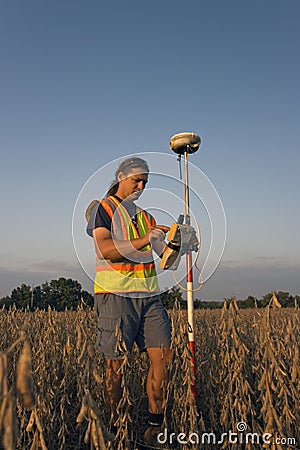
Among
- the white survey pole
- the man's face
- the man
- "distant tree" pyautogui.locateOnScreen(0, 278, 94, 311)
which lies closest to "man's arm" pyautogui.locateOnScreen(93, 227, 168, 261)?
the man

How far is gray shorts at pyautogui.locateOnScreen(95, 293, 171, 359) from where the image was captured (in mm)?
2979

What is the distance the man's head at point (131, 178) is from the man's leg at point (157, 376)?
110 centimetres

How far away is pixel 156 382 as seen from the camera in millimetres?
2984

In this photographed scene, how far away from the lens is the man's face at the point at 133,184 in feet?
10.2

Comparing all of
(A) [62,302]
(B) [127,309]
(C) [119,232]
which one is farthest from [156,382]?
(A) [62,302]

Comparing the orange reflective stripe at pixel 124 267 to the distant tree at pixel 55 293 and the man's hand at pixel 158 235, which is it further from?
the distant tree at pixel 55 293

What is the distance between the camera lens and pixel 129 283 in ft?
10.0

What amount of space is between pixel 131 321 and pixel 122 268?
0.37 metres

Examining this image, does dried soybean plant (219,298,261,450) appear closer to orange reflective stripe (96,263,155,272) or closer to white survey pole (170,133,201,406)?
white survey pole (170,133,201,406)

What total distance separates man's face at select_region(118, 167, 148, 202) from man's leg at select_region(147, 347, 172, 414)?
1.09 m

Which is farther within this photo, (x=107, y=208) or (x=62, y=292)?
(x=62, y=292)

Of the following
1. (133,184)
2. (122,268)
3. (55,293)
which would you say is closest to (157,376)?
(122,268)

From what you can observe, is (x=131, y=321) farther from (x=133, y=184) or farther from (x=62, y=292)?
(x=62, y=292)

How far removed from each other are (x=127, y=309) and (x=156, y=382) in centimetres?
53
